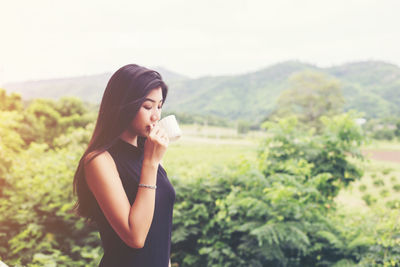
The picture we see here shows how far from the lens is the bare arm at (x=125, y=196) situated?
99 centimetres

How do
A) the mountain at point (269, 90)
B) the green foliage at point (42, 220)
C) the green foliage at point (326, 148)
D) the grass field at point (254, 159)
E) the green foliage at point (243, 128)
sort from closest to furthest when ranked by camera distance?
the green foliage at point (42, 220), the grass field at point (254, 159), the green foliage at point (326, 148), the green foliage at point (243, 128), the mountain at point (269, 90)

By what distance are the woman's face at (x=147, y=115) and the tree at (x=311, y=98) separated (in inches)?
1784

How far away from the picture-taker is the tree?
157 feet

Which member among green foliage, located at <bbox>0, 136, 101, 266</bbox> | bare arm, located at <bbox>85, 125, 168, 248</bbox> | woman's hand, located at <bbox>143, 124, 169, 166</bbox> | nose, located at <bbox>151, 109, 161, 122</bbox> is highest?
nose, located at <bbox>151, 109, 161, 122</bbox>

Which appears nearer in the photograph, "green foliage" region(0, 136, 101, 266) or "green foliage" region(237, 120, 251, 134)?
"green foliage" region(0, 136, 101, 266)

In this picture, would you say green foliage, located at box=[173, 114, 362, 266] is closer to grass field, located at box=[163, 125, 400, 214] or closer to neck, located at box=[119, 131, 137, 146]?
grass field, located at box=[163, 125, 400, 214]

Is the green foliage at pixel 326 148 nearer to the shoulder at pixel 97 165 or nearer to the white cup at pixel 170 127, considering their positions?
the white cup at pixel 170 127

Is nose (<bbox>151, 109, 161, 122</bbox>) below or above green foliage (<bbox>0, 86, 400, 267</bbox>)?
above

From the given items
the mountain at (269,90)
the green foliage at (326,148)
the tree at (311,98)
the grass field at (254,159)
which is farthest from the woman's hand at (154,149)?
the mountain at (269,90)

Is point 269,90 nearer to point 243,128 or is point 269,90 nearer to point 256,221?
point 243,128

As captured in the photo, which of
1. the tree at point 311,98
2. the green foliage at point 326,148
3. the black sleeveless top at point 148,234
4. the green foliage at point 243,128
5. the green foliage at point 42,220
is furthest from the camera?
the tree at point 311,98

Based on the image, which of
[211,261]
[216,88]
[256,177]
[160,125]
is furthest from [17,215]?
[216,88]

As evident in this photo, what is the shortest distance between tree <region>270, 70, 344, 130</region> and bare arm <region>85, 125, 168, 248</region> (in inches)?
1789

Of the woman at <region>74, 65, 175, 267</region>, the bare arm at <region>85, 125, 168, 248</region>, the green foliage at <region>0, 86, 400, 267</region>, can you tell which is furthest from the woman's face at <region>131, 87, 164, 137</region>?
the green foliage at <region>0, 86, 400, 267</region>
